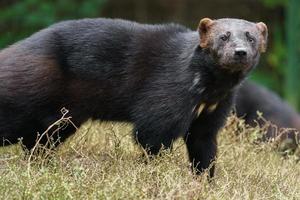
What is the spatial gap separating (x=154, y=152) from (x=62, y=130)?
936 mm

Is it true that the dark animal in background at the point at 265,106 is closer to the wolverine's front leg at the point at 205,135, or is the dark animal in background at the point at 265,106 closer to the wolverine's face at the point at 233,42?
the wolverine's front leg at the point at 205,135

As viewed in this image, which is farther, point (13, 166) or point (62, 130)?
point (62, 130)

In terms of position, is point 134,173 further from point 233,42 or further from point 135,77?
point 233,42

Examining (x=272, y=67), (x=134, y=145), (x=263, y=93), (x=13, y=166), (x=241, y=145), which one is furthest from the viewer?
(x=272, y=67)

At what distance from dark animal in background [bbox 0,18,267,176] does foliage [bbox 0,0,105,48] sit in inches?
332

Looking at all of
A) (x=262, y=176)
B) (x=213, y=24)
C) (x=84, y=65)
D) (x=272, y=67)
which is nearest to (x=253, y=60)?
(x=213, y=24)

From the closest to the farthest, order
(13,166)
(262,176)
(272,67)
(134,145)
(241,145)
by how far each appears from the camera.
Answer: (13,166), (262,176), (134,145), (241,145), (272,67)

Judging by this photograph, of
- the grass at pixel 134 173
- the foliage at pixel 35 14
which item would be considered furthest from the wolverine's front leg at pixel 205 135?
the foliage at pixel 35 14

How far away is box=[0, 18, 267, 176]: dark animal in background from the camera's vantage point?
7547 mm

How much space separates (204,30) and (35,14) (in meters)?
9.33

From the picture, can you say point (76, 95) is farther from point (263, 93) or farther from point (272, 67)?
point (272, 67)

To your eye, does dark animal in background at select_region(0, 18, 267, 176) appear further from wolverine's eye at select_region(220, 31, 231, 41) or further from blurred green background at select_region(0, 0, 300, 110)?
blurred green background at select_region(0, 0, 300, 110)

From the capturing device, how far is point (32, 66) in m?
7.76

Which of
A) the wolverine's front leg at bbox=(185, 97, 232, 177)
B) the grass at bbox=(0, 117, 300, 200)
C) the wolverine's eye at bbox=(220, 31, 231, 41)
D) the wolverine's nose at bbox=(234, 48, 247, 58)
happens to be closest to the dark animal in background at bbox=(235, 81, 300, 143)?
the grass at bbox=(0, 117, 300, 200)
